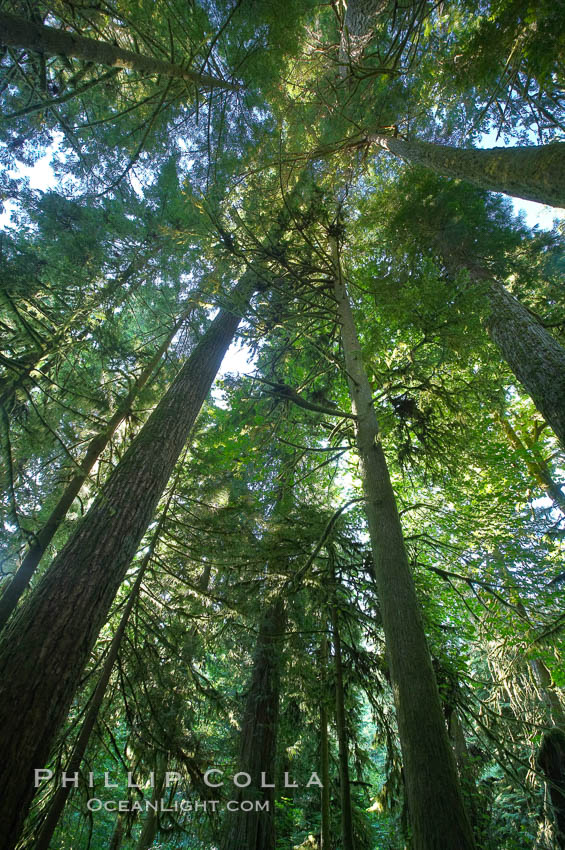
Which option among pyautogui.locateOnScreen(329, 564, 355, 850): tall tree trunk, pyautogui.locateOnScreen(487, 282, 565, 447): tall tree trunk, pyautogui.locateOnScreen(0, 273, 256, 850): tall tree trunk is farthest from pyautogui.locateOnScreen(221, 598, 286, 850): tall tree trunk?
pyautogui.locateOnScreen(487, 282, 565, 447): tall tree trunk

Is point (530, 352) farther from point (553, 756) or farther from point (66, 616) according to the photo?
→ point (66, 616)

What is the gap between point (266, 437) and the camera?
558 cm

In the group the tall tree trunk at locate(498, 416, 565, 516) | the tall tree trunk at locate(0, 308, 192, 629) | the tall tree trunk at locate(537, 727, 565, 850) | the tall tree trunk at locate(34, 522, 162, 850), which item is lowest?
the tall tree trunk at locate(34, 522, 162, 850)

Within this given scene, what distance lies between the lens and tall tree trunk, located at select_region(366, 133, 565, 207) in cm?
326

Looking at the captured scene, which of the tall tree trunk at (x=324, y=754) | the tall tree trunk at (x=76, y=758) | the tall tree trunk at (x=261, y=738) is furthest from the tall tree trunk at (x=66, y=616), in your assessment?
the tall tree trunk at (x=324, y=754)

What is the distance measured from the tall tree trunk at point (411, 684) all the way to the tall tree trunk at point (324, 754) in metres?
1.60

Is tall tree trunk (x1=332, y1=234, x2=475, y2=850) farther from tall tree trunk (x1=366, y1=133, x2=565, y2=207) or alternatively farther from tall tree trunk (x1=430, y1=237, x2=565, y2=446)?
tall tree trunk (x1=366, y1=133, x2=565, y2=207)

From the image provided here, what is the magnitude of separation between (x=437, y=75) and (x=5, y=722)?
11184 millimetres

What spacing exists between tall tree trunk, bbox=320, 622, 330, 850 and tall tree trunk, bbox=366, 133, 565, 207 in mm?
5636

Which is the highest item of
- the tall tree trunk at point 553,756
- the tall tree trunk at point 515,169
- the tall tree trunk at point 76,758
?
the tall tree trunk at point 515,169

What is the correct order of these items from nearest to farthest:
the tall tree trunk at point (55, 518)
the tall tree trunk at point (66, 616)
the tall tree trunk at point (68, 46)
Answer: the tall tree trunk at point (66, 616) → the tall tree trunk at point (68, 46) → the tall tree trunk at point (55, 518)

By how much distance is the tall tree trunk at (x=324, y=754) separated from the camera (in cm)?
357

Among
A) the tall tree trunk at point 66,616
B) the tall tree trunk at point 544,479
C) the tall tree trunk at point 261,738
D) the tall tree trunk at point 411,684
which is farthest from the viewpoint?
the tall tree trunk at point 544,479

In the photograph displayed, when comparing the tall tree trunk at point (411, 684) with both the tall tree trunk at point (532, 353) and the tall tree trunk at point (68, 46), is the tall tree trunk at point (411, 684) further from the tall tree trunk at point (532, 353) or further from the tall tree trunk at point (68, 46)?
the tall tree trunk at point (68, 46)
